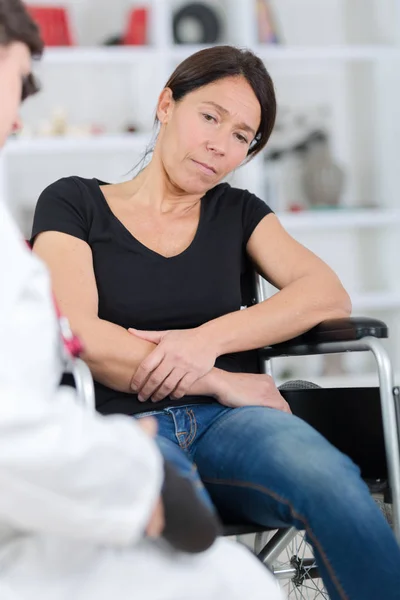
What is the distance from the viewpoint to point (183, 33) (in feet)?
14.1

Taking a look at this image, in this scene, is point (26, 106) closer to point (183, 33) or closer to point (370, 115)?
point (183, 33)

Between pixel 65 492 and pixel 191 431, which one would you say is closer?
pixel 65 492

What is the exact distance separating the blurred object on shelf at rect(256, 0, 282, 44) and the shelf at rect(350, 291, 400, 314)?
4.17 ft

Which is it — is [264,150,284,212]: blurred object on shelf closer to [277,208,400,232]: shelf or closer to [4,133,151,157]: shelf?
[277,208,400,232]: shelf

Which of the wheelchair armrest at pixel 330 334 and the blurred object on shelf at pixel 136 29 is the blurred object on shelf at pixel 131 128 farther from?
the wheelchair armrest at pixel 330 334

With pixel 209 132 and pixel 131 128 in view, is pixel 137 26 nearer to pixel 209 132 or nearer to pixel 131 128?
pixel 131 128

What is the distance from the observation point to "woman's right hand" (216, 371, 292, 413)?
63.1 inches

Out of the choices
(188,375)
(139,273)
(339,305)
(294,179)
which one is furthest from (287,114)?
(188,375)

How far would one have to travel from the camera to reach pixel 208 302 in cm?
172

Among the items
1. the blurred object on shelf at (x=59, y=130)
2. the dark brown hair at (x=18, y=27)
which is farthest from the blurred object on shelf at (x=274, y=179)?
the dark brown hair at (x=18, y=27)

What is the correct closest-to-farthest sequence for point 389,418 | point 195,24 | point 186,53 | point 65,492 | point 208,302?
1. point 65,492
2. point 389,418
3. point 208,302
4. point 186,53
5. point 195,24

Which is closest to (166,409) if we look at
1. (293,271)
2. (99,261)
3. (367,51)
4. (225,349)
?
(225,349)

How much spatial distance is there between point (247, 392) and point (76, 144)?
2.67 m

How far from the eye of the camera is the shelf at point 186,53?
13.3 feet
